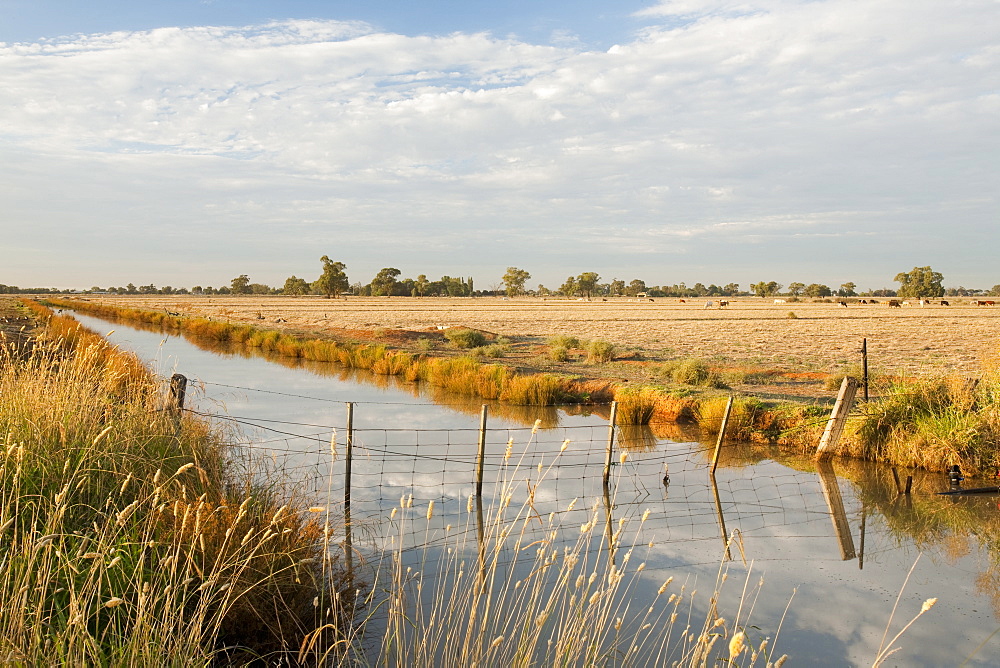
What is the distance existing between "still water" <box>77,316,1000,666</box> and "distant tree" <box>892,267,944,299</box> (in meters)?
133

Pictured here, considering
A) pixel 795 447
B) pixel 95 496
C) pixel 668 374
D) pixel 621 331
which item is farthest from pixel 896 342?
pixel 95 496

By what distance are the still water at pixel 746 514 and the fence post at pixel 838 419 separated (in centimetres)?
33

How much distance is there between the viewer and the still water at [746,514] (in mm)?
5828

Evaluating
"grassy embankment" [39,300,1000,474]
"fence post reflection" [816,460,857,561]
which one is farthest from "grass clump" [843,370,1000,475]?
"fence post reflection" [816,460,857,561]

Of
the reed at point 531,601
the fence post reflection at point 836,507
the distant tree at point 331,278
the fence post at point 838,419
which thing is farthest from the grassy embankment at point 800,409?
the distant tree at point 331,278

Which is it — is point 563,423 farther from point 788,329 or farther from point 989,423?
point 788,329

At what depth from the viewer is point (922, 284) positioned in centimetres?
12669

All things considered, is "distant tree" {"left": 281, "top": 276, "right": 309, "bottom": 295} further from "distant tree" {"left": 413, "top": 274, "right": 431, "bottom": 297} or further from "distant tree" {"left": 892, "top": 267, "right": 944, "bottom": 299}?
"distant tree" {"left": 892, "top": 267, "right": 944, "bottom": 299}

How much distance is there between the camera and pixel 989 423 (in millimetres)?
10203

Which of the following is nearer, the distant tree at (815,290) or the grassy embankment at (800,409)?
the grassy embankment at (800,409)

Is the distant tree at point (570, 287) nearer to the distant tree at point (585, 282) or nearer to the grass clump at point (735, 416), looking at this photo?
the distant tree at point (585, 282)

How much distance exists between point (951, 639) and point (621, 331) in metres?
35.0

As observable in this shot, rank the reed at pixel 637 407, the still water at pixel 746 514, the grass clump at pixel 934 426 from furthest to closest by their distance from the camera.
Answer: the reed at pixel 637 407
the grass clump at pixel 934 426
the still water at pixel 746 514

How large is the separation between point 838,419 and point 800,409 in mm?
1830
